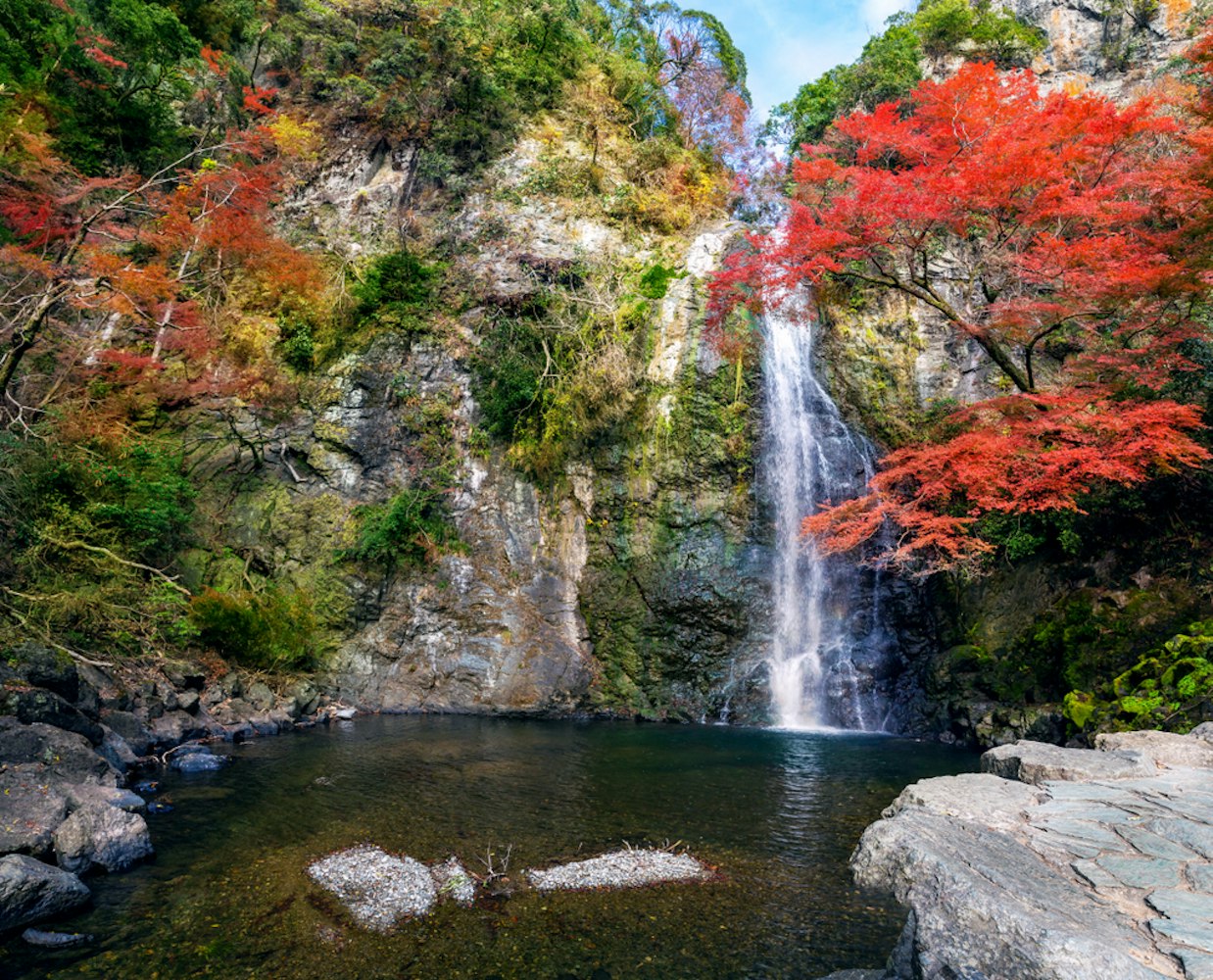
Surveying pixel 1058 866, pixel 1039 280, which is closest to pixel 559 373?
pixel 1039 280

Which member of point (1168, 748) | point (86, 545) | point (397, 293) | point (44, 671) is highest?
point (397, 293)

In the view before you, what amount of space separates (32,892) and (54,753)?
105 inches

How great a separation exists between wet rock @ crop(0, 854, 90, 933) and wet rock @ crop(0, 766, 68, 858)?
429 mm

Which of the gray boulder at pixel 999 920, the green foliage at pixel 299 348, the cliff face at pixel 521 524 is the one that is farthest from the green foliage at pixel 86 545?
the gray boulder at pixel 999 920

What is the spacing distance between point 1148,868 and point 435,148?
22220 millimetres

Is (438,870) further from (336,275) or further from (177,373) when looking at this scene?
(336,275)

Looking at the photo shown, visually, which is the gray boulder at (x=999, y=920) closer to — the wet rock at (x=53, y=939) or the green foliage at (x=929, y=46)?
the wet rock at (x=53, y=939)

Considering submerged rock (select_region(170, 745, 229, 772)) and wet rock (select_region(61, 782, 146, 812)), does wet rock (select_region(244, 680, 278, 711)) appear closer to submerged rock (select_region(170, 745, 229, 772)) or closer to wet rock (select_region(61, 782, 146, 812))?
submerged rock (select_region(170, 745, 229, 772))

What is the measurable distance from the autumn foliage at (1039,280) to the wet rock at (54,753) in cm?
1127

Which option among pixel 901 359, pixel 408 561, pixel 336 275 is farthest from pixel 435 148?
pixel 901 359

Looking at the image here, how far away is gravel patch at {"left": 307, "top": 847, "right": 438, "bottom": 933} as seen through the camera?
5.01 metres

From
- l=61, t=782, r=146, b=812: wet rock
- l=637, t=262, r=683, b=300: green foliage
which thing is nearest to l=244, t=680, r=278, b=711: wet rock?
l=61, t=782, r=146, b=812: wet rock

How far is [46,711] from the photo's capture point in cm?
755

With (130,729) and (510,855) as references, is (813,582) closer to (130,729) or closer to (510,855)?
(510,855)
